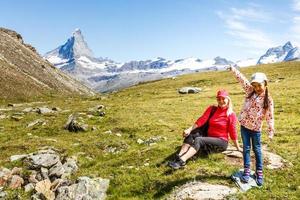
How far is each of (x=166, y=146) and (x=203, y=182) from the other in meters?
6.64

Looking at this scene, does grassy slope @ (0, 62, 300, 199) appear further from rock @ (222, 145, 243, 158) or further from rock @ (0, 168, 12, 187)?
rock @ (0, 168, 12, 187)

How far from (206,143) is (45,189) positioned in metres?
7.40

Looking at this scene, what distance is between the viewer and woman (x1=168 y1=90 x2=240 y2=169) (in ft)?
66.0

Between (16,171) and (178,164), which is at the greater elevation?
(178,164)

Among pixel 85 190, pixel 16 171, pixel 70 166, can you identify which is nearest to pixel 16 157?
pixel 16 171

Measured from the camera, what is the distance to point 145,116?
42.3m

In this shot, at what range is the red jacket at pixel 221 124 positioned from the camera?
20672 millimetres

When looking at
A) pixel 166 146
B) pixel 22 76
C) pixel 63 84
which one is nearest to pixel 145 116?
pixel 166 146

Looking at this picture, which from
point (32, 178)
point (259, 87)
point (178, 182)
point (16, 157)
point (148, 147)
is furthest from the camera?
point (16, 157)

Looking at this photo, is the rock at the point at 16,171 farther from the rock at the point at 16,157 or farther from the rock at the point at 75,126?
the rock at the point at 75,126

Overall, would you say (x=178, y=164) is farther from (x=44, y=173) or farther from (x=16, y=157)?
(x=16, y=157)

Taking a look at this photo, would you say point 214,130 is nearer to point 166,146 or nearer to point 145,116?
point 166,146

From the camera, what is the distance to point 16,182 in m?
23.0

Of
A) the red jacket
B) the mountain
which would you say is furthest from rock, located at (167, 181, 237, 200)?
the mountain
